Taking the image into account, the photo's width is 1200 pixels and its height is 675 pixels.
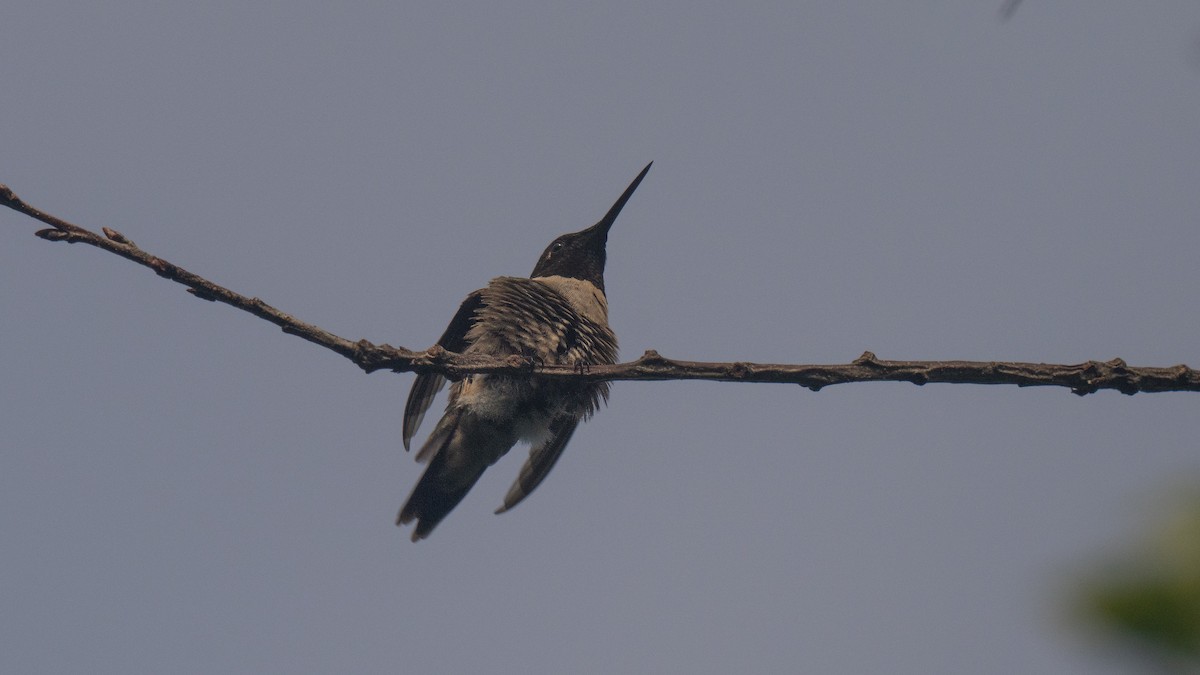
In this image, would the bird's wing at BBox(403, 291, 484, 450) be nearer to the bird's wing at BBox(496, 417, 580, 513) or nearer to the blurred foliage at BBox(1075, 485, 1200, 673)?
the bird's wing at BBox(496, 417, 580, 513)

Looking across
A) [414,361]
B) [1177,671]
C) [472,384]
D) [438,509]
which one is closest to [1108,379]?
[1177,671]

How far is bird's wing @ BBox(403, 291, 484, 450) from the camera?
6.73 meters

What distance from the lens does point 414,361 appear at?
3.77 m

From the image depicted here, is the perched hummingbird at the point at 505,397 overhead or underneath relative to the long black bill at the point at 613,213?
underneath

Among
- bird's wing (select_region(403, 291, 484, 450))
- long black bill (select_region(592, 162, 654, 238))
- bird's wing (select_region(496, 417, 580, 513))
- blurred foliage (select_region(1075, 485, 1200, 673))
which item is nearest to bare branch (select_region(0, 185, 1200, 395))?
blurred foliage (select_region(1075, 485, 1200, 673))

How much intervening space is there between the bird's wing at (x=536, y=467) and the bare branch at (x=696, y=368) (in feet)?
11.0

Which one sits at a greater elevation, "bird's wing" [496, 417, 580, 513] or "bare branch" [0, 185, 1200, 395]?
"bare branch" [0, 185, 1200, 395]

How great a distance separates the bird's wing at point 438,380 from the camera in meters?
6.73

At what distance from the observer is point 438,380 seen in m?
6.98

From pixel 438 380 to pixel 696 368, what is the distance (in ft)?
12.8

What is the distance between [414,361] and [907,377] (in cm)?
168

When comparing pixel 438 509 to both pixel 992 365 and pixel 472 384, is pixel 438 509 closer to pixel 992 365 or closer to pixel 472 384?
pixel 472 384

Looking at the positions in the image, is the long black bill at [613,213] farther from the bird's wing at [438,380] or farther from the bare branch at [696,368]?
the bare branch at [696,368]

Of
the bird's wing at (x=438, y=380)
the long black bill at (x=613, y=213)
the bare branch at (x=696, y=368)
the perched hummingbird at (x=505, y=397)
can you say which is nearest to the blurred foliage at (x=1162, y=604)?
the bare branch at (x=696, y=368)
